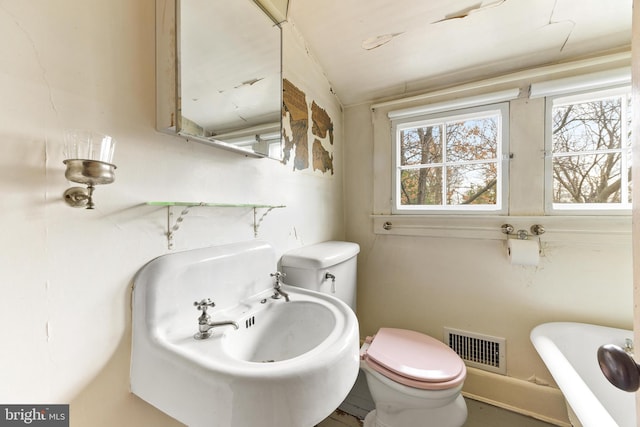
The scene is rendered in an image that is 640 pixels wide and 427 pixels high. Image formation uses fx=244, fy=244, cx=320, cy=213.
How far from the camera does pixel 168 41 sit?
70 cm

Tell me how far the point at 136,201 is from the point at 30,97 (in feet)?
0.92

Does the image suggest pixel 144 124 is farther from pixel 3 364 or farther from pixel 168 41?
pixel 3 364

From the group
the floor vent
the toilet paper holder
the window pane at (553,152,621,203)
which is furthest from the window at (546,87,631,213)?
the floor vent

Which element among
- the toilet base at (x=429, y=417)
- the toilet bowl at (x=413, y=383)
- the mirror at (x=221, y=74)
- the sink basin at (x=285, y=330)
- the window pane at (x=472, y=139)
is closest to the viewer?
the mirror at (x=221, y=74)

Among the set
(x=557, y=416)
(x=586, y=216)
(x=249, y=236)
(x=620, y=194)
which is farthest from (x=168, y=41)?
(x=557, y=416)

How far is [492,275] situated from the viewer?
4.53 feet

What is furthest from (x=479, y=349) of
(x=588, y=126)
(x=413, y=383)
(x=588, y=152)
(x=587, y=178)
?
(x=588, y=126)

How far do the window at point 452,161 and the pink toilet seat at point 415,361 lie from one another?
0.77 metres

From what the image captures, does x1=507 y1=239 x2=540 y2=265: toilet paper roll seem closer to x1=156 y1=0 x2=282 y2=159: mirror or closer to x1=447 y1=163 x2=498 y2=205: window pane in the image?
x1=447 y1=163 x2=498 y2=205: window pane

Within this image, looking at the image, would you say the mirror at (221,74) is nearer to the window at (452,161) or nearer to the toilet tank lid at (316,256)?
the toilet tank lid at (316,256)

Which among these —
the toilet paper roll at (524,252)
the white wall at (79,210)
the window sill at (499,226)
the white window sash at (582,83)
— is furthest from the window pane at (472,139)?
the white wall at (79,210)

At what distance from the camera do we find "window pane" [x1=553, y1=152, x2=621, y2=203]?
122cm

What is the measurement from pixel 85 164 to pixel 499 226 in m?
1.71

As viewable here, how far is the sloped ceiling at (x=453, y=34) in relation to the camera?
1069mm
